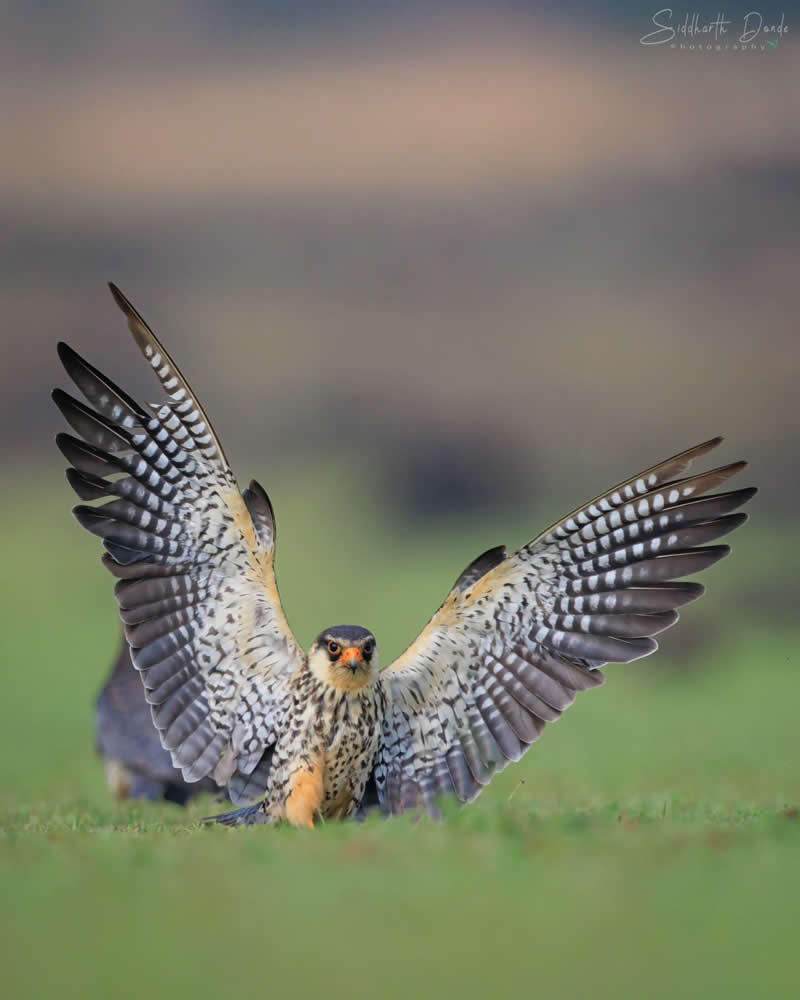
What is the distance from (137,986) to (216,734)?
295cm

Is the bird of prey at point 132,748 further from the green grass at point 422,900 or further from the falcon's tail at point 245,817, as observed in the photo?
the falcon's tail at point 245,817

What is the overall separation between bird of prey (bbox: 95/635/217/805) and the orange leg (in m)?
2.92

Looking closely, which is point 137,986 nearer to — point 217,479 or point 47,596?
point 217,479

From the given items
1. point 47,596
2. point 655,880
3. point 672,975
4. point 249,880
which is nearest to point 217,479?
point 249,880

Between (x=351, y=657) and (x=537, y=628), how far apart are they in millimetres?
1012

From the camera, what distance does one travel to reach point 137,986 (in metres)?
4.40

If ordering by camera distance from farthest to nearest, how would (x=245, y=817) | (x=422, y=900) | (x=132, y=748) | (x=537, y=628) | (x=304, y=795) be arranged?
(x=132, y=748) < (x=537, y=628) < (x=245, y=817) < (x=304, y=795) < (x=422, y=900)

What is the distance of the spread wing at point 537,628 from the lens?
23.4 ft

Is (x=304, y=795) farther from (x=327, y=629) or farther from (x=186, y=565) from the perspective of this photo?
(x=186, y=565)

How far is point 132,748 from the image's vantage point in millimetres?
10000

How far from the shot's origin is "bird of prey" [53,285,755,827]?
7.06 metres

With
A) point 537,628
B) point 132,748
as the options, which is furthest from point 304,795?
point 132,748

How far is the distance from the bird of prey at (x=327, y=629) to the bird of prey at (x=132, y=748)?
102 inches

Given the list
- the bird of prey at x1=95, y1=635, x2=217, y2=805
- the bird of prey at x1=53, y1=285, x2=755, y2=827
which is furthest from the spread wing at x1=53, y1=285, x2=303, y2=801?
the bird of prey at x1=95, y1=635, x2=217, y2=805
